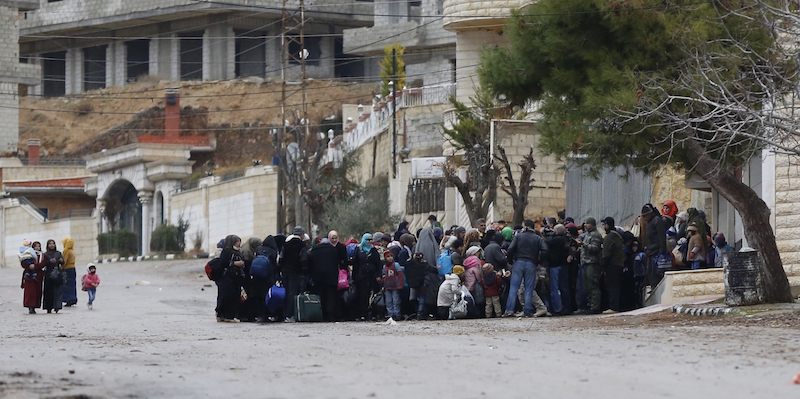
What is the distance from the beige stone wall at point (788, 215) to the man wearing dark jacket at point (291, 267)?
7.05 m

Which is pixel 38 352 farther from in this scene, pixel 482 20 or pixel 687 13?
pixel 482 20

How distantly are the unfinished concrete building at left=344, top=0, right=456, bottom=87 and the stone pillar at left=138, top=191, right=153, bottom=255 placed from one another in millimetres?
15443

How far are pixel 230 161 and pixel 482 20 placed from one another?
41.5m

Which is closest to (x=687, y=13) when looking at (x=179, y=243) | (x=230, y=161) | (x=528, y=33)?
(x=528, y=33)

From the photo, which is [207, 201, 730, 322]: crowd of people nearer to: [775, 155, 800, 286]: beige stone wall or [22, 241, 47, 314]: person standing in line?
[775, 155, 800, 286]: beige stone wall

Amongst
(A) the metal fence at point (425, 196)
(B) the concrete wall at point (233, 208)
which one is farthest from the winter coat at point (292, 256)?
(B) the concrete wall at point (233, 208)

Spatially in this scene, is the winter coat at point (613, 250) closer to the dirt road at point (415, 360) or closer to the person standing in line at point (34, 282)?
the dirt road at point (415, 360)

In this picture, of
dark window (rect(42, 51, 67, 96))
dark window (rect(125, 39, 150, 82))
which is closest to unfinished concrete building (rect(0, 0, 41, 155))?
dark window (rect(125, 39, 150, 82))

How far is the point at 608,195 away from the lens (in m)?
28.6

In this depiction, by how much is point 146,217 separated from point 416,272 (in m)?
41.1

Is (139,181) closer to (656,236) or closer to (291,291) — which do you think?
(291,291)

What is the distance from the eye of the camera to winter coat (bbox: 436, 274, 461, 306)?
20281mm

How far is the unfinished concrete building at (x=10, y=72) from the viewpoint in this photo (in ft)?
255

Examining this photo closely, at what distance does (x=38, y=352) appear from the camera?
542 inches
